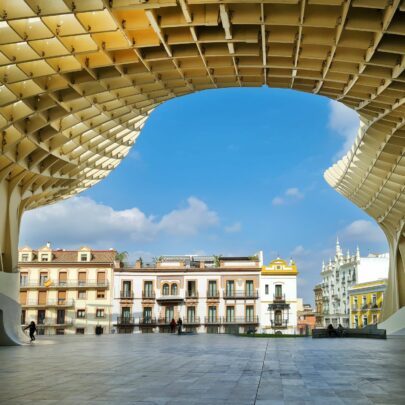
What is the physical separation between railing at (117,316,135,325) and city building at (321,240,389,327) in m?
49.5

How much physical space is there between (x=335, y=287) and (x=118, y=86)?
107531 mm

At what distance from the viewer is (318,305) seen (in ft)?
471

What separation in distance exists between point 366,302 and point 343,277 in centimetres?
2299

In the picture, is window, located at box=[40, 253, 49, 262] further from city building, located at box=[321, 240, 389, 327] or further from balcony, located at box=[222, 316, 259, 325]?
city building, located at box=[321, 240, 389, 327]

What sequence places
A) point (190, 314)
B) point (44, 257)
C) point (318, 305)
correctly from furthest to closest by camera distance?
point (318, 305)
point (44, 257)
point (190, 314)

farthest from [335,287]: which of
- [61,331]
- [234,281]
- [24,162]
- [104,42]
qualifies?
[104,42]

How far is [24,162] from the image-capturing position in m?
32.1

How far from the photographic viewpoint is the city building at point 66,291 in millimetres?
76000

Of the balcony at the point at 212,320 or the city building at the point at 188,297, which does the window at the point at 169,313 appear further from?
the balcony at the point at 212,320

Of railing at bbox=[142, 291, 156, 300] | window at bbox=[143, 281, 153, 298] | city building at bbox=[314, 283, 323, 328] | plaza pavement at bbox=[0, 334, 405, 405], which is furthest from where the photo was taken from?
city building at bbox=[314, 283, 323, 328]

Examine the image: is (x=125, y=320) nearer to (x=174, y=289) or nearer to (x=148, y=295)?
(x=148, y=295)

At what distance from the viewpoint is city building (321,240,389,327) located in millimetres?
108188

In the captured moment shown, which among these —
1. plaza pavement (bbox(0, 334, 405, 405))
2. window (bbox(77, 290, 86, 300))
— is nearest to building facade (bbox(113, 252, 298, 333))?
window (bbox(77, 290, 86, 300))

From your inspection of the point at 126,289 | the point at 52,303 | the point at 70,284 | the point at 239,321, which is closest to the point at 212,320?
the point at 239,321
